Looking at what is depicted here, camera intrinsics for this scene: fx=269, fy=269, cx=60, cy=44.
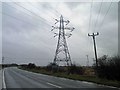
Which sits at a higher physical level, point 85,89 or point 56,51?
point 56,51

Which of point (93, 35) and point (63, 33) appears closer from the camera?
point (93, 35)

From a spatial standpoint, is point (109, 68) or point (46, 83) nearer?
point (46, 83)

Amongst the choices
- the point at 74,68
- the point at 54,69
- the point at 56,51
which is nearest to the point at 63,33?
the point at 56,51

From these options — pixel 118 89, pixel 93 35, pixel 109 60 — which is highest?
pixel 93 35

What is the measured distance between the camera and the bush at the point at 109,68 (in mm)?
30469

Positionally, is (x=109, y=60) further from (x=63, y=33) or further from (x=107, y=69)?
(x=63, y=33)

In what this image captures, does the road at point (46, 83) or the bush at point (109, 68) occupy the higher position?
the bush at point (109, 68)

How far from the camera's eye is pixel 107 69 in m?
31.9

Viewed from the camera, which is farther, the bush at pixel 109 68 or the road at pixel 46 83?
the bush at pixel 109 68

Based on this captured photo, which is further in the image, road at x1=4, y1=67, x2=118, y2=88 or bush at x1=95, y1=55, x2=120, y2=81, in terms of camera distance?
bush at x1=95, y1=55, x2=120, y2=81

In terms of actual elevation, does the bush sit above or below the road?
above

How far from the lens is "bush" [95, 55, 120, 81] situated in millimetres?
30469

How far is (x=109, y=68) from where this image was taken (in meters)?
31.6

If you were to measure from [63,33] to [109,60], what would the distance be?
59.7ft
